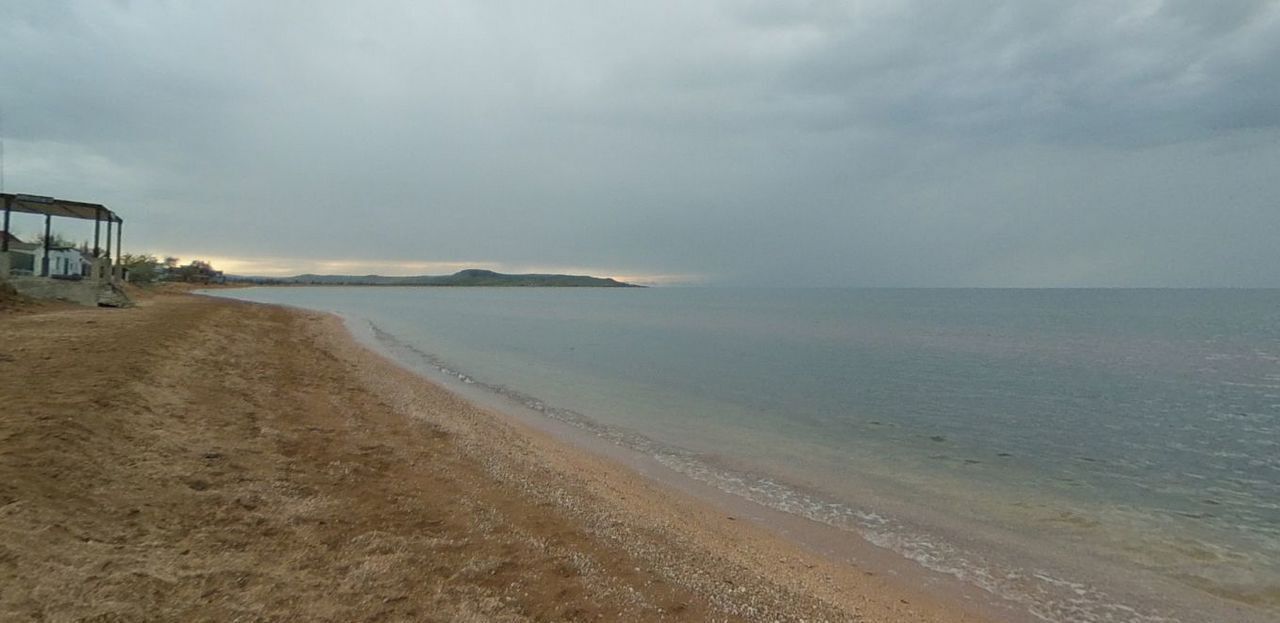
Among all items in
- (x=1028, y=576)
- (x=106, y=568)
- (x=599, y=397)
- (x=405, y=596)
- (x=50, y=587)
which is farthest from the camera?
(x=599, y=397)

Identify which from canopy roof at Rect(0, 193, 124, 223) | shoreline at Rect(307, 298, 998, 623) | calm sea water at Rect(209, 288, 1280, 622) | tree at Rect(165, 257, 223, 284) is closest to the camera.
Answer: shoreline at Rect(307, 298, 998, 623)

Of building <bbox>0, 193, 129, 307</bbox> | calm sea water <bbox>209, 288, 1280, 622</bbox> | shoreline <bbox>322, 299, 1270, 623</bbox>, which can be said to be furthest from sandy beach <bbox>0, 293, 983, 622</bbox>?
building <bbox>0, 193, 129, 307</bbox>

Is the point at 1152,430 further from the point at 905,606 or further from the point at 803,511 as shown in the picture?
the point at 905,606

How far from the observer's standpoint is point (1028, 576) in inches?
269

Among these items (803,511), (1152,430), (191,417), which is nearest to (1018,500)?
(803,511)

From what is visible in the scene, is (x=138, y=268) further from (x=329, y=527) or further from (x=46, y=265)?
(x=329, y=527)

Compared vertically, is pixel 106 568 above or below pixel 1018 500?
above

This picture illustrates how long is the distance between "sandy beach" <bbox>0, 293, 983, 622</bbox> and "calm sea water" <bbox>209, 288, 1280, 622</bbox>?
6.17ft

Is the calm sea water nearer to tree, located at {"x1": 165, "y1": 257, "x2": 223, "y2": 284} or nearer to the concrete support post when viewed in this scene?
the concrete support post

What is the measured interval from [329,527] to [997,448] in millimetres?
12930

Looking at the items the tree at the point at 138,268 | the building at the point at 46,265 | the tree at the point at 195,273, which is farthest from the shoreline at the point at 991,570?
the tree at the point at 195,273

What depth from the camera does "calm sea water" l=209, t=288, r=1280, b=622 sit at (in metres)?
7.14

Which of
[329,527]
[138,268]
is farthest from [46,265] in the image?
[138,268]

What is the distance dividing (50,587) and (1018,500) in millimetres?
11527
